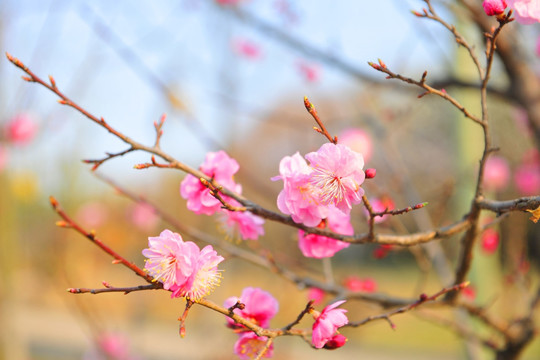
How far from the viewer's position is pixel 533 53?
248cm

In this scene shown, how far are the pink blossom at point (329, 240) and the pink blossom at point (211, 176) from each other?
21cm

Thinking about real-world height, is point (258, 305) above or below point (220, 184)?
below

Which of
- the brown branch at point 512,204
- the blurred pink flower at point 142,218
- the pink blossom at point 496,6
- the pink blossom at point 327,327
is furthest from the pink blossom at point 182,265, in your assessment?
the blurred pink flower at point 142,218

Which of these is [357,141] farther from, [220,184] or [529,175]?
[220,184]

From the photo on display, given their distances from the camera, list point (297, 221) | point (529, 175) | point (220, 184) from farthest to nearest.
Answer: point (529, 175)
point (220, 184)
point (297, 221)

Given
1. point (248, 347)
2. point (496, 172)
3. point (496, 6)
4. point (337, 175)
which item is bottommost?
point (496, 172)

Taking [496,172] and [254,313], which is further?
[496,172]

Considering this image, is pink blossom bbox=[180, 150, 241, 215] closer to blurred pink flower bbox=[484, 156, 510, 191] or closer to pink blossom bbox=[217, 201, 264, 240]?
pink blossom bbox=[217, 201, 264, 240]

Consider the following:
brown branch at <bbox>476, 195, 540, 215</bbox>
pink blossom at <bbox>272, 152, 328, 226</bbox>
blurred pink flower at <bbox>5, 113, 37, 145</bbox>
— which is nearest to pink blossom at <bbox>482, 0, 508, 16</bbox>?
brown branch at <bbox>476, 195, 540, 215</bbox>

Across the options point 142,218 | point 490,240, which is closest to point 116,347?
point 142,218

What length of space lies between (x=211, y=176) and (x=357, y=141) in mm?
2127

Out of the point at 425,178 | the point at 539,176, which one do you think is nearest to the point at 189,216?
the point at 539,176

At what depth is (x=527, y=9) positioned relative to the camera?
3.37ft

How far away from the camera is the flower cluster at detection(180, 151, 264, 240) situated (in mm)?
1119
